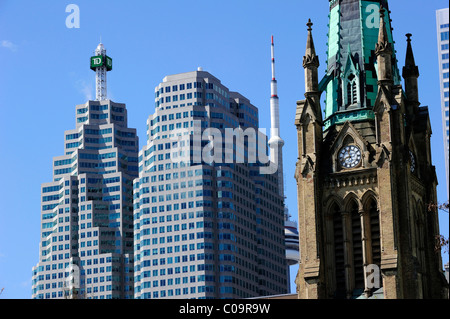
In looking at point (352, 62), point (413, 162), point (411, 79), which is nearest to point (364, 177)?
point (413, 162)

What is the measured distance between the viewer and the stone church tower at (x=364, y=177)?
353ft

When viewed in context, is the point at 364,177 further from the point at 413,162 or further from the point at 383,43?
the point at 383,43

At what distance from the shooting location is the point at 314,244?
10969 centimetres

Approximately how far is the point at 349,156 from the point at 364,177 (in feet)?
9.49

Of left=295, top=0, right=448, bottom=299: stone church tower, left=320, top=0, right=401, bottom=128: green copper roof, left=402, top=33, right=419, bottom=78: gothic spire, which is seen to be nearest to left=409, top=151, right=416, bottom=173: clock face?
left=295, top=0, right=448, bottom=299: stone church tower

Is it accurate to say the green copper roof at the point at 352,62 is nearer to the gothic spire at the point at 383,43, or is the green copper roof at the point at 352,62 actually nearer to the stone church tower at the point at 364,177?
the stone church tower at the point at 364,177

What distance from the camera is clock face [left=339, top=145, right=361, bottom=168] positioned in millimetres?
111356

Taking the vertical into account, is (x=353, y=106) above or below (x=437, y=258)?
above

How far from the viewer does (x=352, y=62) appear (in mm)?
115812

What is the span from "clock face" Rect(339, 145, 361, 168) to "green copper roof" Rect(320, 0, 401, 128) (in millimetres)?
3219

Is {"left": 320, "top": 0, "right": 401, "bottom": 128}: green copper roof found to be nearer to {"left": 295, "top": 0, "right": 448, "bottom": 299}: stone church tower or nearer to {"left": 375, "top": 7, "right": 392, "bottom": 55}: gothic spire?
{"left": 295, "top": 0, "right": 448, "bottom": 299}: stone church tower
